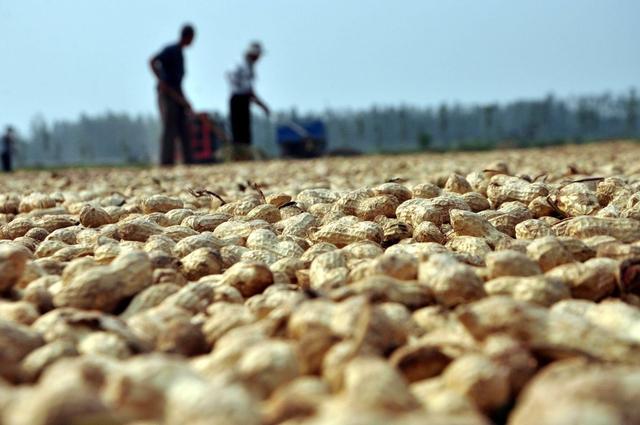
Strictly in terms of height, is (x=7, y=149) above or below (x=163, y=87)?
below

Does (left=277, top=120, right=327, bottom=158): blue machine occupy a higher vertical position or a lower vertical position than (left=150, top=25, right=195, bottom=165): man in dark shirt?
lower

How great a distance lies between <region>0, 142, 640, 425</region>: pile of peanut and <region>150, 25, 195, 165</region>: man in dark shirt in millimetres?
6639

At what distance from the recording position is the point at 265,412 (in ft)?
3.84

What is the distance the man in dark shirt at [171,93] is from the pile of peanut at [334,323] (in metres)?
6.64

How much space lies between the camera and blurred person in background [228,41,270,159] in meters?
11.8

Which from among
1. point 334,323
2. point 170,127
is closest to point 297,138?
point 170,127

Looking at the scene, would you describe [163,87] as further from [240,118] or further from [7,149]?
[7,149]

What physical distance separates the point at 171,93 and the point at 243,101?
8.71ft

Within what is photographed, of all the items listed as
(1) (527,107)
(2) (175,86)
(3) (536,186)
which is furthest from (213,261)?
(1) (527,107)

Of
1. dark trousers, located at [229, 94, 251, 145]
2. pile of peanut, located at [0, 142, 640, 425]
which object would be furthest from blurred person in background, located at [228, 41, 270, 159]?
pile of peanut, located at [0, 142, 640, 425]

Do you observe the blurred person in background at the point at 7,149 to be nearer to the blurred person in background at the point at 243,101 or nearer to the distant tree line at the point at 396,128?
the blurred person in background at the point at 243,101

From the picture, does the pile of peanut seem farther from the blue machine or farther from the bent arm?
the blue machine

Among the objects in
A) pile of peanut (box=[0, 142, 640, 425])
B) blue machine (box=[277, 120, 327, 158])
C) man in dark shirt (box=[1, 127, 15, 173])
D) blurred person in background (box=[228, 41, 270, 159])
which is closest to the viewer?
pile of peanut (box=[0, 142, 640, 425])

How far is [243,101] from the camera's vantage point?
38.9 feet
